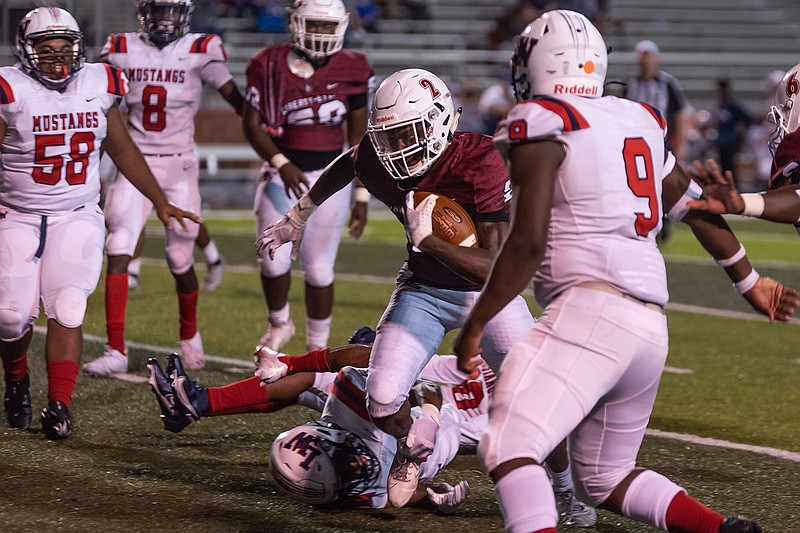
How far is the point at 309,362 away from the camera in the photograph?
13.4ft

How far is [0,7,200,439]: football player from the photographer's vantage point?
14.9 ft

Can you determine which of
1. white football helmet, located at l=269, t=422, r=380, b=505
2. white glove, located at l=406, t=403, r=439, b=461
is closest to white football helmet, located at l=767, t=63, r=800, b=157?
white glove, located at l=406, t=403, r=439, b=461

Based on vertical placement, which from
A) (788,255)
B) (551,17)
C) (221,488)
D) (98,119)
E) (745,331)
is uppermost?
(551,17)

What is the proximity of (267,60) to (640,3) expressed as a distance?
16372mm

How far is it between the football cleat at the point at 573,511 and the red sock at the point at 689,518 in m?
0.69

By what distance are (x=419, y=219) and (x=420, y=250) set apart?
0.24 metres

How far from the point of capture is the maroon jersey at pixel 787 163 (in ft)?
12.6

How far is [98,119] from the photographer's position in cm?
472

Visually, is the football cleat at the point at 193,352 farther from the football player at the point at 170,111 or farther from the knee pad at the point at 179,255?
the knee pad at the point at 179,255

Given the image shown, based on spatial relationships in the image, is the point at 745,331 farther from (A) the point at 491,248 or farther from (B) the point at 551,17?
(B) the point at 551,17

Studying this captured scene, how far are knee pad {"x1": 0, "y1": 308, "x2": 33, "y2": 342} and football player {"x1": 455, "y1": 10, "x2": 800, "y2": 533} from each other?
2.31 metres

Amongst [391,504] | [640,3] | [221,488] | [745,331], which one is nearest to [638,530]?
[391,504]

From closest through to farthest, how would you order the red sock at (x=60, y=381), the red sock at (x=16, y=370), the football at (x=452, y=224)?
the football at (x=452, y=224)
the red sock at (x=60, y=381)
the red sock at (x=16, y=370)

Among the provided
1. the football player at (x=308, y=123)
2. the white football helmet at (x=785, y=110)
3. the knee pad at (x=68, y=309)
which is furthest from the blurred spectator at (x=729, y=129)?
the knee pad at (x=68, y=309)
